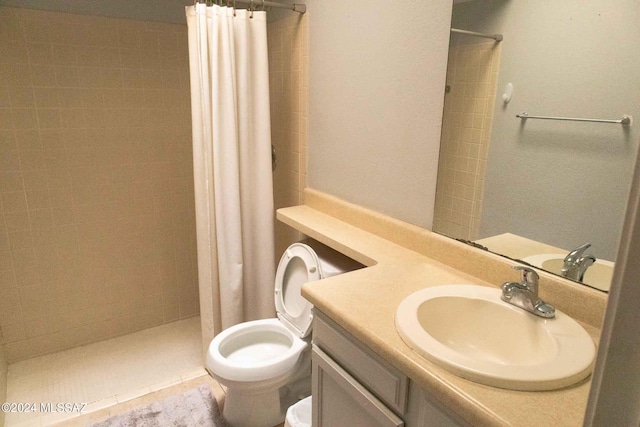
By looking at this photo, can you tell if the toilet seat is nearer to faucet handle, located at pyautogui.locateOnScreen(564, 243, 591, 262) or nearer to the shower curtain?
the shower curtain

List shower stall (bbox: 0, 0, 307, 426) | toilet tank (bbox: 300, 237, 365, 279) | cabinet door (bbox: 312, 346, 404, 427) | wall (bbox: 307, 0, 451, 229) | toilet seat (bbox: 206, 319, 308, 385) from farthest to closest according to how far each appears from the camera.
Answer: shower stall (bbox: 0, 0, 307, 426) < toilet tank (bbox: 300, 237, 365, 279) < toilet seat (bbox: 206, 319, 308, 385) < wall (bbox: 307, 0, 451, 229) < cabinet door (bbox: 312, 346, 404, 427)

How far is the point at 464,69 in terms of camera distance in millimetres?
1346

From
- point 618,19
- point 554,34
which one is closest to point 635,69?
point 618,19

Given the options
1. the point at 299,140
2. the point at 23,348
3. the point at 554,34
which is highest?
the point at 554,34

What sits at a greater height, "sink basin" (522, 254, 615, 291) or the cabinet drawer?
"sink basin" (522, 254, 615, 291)

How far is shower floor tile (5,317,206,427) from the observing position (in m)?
2.10

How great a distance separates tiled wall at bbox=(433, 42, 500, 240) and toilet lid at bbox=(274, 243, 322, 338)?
0.61 meters

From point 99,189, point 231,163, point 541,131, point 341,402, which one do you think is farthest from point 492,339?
point 99,189

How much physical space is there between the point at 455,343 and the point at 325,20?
1.52m

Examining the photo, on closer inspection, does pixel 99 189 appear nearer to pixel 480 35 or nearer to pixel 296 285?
pixel 296 285

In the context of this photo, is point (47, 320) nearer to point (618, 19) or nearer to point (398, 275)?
point (398, 275)

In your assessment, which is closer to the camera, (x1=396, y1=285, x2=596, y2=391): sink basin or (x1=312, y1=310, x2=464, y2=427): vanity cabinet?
(x1=396, y1=285, x2=596, y2=391): sink basin

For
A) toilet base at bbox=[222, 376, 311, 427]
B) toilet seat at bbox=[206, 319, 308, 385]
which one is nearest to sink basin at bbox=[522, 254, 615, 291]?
toilet seat at bbox=[206, 319, 308, 385]

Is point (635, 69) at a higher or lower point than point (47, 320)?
higher
